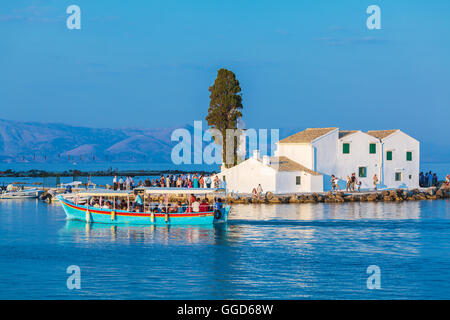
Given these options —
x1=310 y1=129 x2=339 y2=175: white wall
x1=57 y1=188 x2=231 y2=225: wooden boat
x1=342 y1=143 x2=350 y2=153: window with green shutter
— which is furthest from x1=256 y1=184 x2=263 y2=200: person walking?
x1=57 y1=188 x2=231 y2=225: wooden boat

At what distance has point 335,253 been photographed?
32.0 meters

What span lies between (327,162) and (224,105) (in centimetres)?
1246

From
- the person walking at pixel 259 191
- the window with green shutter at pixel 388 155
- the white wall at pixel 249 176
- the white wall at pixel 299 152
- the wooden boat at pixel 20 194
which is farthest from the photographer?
the wooden boat at pixel 20 194

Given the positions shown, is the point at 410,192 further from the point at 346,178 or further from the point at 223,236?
the point at 223,236

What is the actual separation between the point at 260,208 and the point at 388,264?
83.6ft

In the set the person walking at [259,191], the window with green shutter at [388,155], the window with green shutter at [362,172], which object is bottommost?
the person walking at [259,191]

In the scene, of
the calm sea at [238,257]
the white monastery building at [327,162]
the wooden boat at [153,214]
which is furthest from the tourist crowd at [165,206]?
the white monastery building at [327,162]

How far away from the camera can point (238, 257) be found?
3100 cm

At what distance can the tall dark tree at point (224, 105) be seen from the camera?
2689 inches

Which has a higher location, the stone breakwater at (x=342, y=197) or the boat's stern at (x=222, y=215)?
the stone breakwater at (x=342, y=197)

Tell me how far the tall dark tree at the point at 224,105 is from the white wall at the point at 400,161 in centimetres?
1595

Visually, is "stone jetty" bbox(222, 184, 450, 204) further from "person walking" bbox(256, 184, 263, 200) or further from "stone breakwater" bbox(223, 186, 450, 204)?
"person walking" bbox(256, 184, 263, 200)

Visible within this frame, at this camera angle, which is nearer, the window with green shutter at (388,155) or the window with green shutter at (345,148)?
the window with green shutter at (345,148)

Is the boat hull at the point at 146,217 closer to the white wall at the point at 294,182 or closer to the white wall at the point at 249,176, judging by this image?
the white wall at the point at 249,176
